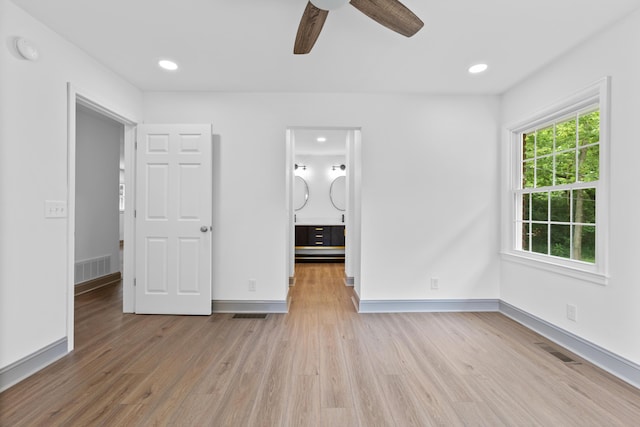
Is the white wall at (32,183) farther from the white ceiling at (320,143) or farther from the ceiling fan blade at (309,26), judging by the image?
the white ceiling at (320,143)

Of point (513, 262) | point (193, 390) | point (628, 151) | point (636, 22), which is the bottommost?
point (193, 390)

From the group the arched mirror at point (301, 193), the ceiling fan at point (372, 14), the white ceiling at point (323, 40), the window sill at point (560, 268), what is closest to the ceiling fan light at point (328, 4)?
the ceiling fan at point (372, 14)

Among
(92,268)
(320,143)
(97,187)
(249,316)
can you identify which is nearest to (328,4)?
(249,316)

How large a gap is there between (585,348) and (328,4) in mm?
2967

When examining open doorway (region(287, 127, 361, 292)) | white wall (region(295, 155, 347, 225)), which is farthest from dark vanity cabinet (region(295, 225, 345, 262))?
white wall (region(295, 155, 347, 225))

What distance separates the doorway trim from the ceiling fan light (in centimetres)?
203

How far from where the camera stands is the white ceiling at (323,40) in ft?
6.25

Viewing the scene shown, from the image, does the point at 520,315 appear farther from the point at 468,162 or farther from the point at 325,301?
the point at 325,301

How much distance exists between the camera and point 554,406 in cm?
167

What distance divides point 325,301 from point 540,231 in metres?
2.38

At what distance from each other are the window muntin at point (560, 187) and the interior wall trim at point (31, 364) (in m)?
4.09

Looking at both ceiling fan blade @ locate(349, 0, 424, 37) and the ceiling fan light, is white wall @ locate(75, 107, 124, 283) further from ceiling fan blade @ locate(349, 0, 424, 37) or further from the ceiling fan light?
ceiling fan blade @ locate(349, 0, 424, 37)

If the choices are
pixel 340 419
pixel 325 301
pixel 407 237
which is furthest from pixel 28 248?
pixel 407 237

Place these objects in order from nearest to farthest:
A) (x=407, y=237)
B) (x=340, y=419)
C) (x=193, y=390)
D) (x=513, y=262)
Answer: (x=340, y=419) → (x=193, y=390) → (x=513, y=262) → (x=407, y=237)
